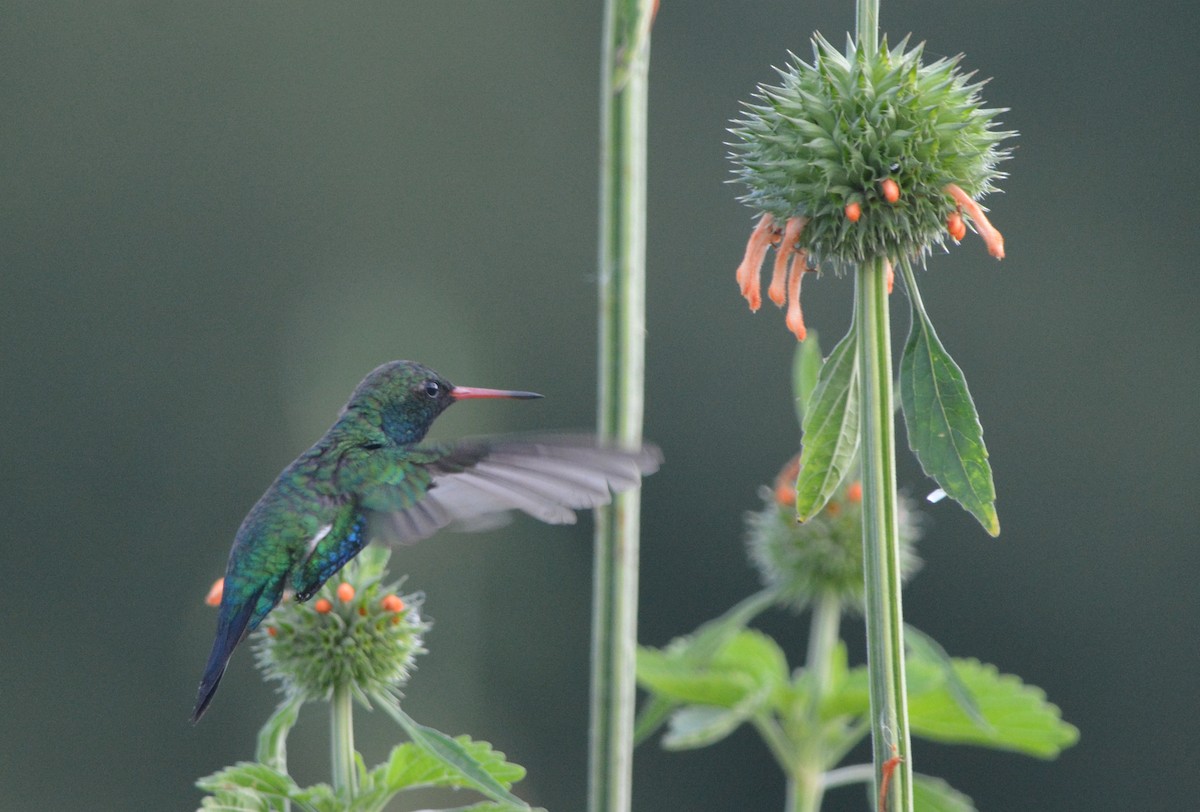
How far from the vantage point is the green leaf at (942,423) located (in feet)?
4.37

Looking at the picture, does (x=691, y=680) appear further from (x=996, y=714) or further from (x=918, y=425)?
(x=918, y=425)

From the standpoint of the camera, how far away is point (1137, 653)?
8.17 meters

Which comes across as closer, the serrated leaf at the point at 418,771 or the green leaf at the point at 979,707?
the serrated leaf at the point at 418,771

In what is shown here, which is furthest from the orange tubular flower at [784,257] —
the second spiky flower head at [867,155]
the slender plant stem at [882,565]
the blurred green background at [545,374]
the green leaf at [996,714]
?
the blurred green background at [545,374]

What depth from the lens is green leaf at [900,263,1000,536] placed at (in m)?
1.33

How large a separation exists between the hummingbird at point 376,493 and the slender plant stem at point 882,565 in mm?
432

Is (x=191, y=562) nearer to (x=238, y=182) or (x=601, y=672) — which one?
(x=238, y=182)

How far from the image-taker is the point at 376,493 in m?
1.97

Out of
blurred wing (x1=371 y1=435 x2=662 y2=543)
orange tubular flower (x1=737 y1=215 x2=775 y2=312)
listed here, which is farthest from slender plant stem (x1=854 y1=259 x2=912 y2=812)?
orange tubular flower (x1=737 y1=215 x2=775 y2=312)

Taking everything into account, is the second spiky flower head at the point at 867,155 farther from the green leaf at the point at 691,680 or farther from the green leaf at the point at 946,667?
the green leaf at the point at 691,680

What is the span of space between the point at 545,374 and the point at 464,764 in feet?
27.0

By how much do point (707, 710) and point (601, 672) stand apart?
83 centimetres

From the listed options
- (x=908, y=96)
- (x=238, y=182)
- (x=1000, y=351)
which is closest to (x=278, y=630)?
(x=908, y=96)

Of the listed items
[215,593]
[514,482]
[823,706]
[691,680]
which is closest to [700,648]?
[691,680]
